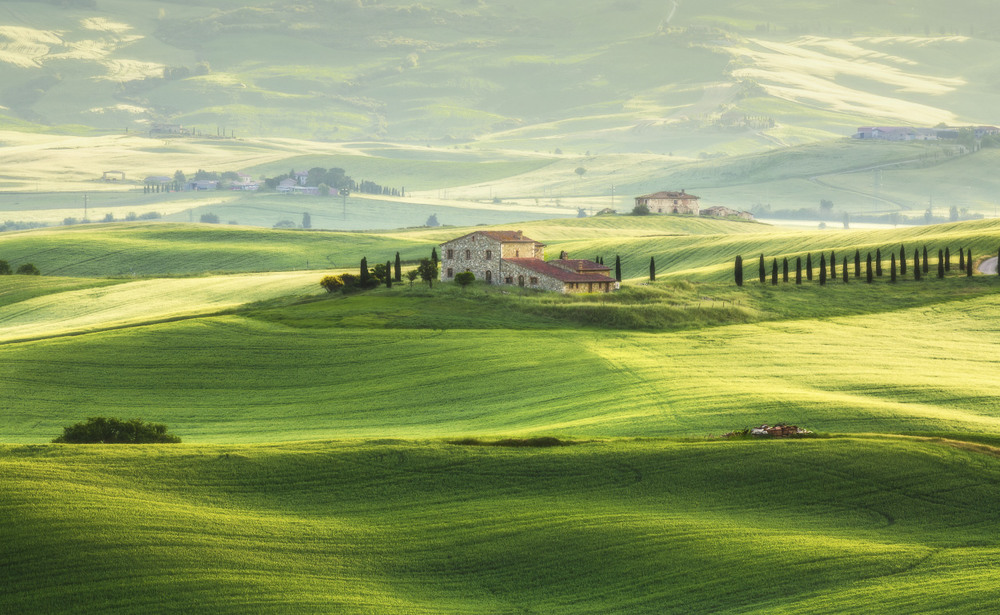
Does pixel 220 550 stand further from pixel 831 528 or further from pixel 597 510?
pixel 831 528

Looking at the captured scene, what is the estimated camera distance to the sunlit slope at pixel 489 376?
59875mm

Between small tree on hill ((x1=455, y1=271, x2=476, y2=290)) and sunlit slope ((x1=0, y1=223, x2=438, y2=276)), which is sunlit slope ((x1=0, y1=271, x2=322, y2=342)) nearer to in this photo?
small tree on hill ((x1=455, y1=271, x2=476, y2=290))

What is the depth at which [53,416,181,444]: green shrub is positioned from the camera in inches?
2077

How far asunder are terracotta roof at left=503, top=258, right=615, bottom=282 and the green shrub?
56.3m

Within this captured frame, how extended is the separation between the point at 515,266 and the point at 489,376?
3804 centimetres

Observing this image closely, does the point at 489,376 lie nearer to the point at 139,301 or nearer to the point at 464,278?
the point at 464,278

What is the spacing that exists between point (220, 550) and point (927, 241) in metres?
118

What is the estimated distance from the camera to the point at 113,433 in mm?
53594

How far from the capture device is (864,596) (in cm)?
3519

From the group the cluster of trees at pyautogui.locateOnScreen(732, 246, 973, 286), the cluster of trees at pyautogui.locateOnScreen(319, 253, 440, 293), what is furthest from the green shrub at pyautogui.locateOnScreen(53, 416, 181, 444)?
the cluster of trees at pyautogui.locateOnScreen(732, 246, 973, 286)

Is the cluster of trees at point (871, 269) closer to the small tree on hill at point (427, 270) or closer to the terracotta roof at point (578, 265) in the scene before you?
the terracotta roof at point (578, 265)

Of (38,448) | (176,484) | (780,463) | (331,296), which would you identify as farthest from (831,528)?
(331,296)

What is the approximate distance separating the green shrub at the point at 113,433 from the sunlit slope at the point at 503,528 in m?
6.05

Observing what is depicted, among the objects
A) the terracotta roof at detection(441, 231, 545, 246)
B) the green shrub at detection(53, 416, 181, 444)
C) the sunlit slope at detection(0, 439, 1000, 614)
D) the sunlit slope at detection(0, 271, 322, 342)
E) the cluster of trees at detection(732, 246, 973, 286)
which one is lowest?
the sunlit slope at detection(0, 439, 1000, 614)
